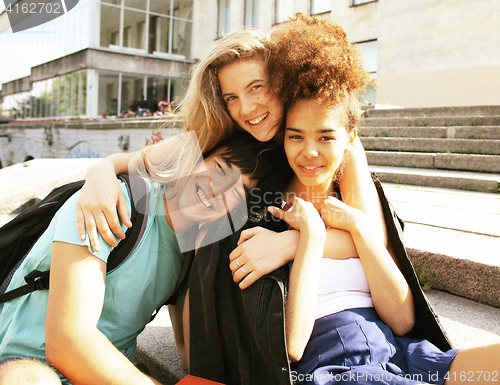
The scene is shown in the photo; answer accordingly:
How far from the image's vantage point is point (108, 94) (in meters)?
18.5

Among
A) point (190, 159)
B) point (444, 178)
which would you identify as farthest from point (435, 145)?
point (190, 159)

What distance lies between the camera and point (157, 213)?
1.70 meters

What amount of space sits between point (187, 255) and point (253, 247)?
36cm

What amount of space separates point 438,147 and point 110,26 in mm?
18197

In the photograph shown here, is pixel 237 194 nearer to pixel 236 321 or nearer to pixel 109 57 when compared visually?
pixel 236 321

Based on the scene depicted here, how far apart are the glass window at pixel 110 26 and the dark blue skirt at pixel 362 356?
20.4 meters

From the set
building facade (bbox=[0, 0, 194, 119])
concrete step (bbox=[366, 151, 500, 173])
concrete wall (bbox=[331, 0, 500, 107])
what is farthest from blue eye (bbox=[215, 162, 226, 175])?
Result: building facade (bbox=[0, 0, 194, 119])

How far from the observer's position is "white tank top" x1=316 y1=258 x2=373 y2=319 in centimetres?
156

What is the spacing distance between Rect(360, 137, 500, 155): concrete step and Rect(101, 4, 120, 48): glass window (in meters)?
16.6

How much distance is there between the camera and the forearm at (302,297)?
1.35 meters

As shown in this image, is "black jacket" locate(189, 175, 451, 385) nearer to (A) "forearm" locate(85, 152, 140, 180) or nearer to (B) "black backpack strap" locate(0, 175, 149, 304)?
(B) "black backpack strap" locate(0, 175, 149, 304)

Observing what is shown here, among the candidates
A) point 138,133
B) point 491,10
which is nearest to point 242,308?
point 138,133

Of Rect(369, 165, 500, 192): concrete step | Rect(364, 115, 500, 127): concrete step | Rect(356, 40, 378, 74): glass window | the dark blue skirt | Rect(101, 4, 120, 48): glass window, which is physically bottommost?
the dark blue skirt

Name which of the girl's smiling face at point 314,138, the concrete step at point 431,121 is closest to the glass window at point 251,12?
the concrete step at point 431,121
